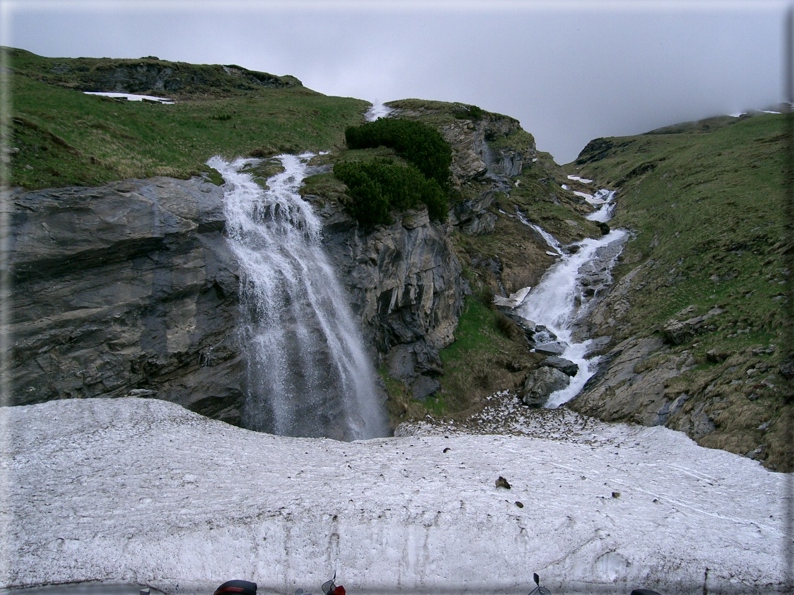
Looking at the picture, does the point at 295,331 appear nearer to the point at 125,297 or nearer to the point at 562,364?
the point at 125,297

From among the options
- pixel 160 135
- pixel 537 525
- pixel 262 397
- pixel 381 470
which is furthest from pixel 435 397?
pixel 160 135

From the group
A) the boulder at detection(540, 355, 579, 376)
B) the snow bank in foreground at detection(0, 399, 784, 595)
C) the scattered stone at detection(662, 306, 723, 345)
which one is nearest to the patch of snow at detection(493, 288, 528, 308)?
the boulder at detection(540, 355, 579, 376)

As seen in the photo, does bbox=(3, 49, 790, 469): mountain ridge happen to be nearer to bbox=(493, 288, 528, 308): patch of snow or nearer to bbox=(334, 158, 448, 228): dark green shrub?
bbox=(493, 288, 528, 308): patch of snow

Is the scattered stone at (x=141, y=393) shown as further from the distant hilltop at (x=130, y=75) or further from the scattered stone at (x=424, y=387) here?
the distant hilltop at (x=130, y=75)

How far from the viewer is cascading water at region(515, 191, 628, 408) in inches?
1209

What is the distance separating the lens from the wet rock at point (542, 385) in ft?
93.4

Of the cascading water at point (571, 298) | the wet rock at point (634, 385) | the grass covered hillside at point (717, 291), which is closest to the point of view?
the grass covered hillside at point (717, 291)

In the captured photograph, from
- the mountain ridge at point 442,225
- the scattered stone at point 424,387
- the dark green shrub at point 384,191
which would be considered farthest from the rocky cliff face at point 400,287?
the dark green shrub at point 384,191

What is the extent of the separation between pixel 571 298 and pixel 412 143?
58.7ft

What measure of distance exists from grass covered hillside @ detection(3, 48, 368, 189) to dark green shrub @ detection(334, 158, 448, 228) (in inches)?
361

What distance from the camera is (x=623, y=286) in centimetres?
3722

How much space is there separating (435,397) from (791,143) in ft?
135

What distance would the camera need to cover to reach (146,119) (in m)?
34.0

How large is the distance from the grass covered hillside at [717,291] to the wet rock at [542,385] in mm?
2572
